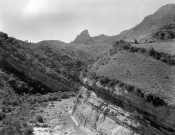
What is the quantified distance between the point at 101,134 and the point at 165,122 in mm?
6997

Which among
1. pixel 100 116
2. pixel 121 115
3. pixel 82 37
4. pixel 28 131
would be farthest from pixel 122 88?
pixel 82 37

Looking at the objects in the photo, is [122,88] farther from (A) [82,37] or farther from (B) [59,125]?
(A) [82,37]

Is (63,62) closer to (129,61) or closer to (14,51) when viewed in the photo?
(14,51)

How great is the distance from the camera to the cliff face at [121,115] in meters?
22.3

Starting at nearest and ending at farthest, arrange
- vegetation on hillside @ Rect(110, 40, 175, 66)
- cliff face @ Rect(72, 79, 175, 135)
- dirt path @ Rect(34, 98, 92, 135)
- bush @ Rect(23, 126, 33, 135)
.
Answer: cliff face @ Rect(72, 79, 175, 135)
bush @ Rect(23, 126, 33, 135)
vegetation on hillside @ Rect(110, 40, 175, 66)
dirt path @ Rect(34, 98, 92, 135)

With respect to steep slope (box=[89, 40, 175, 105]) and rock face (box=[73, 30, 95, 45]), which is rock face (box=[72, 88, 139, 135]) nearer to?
steep slope (box=[89, 40, 175, 105])

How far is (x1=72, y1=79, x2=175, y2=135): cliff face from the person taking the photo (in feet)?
73.2

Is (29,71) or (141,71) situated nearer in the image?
(141,71)

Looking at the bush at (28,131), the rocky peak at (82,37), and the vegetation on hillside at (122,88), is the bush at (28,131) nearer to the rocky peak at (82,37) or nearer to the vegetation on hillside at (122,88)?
the vegetation on hillside at (122,88)

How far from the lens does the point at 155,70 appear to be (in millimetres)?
28469

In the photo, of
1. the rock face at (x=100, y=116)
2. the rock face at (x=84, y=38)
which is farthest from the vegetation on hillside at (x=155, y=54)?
the rock face at (x=84, y=38)

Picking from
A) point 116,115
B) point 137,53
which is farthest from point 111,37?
point 116,115

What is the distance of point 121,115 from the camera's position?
25.5m

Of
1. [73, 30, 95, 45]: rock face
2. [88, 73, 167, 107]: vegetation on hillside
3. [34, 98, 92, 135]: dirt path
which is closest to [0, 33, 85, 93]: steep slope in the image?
[34, 98, 92, 135]: dirt path
